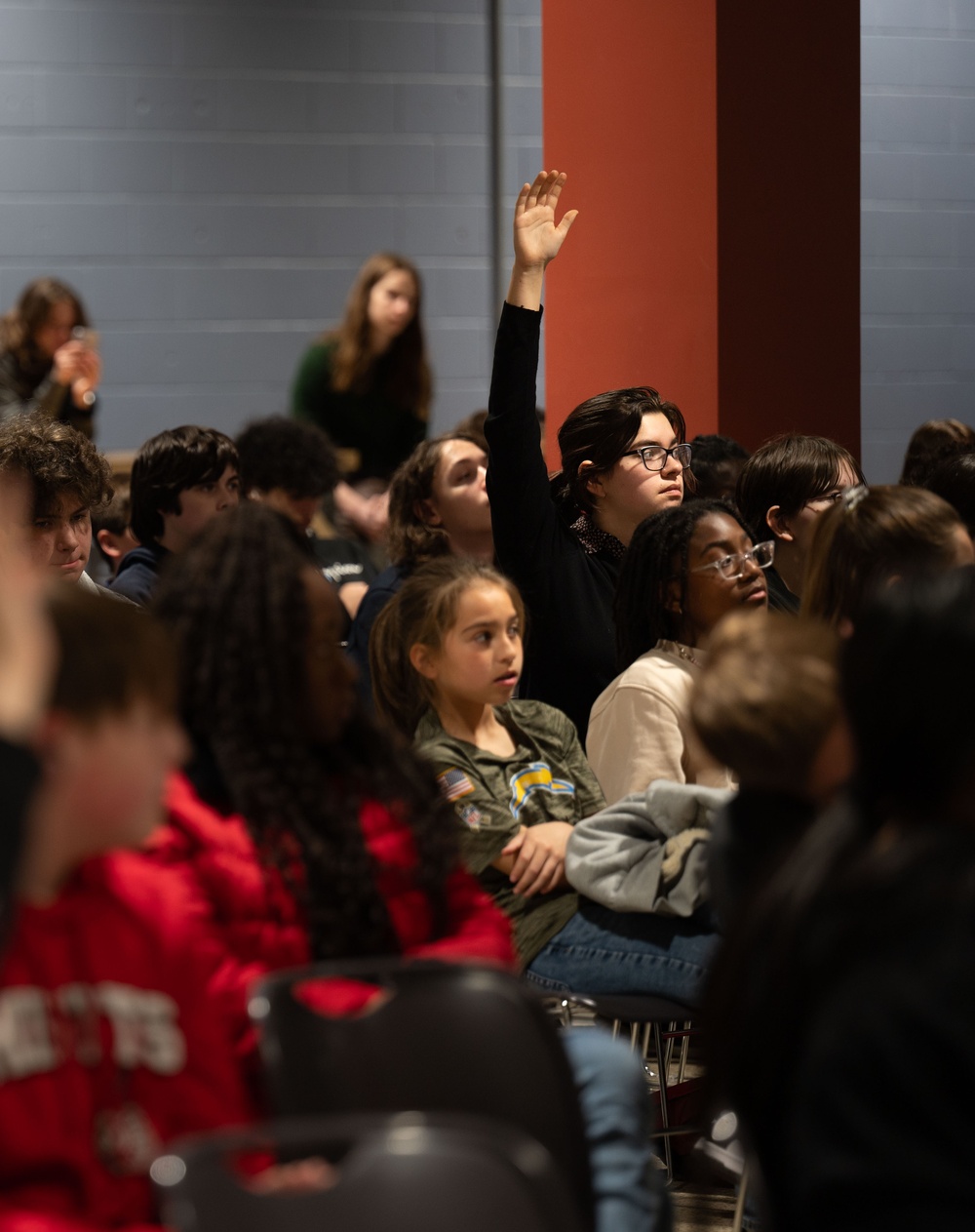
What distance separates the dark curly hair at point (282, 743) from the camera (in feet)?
4.93

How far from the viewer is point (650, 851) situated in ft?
6.86

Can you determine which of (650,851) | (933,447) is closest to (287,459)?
(933,447)

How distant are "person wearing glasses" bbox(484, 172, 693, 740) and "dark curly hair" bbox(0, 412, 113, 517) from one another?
0.70 meters

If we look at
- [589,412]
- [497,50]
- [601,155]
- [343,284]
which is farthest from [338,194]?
[589,412]

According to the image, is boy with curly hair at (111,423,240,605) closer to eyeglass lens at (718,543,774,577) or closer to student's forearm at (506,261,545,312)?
student's forearm at (506,261,545,312)

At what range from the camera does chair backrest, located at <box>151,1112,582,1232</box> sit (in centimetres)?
108

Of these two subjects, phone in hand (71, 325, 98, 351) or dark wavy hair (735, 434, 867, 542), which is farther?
phone in hand (71, 325, 98, 351)

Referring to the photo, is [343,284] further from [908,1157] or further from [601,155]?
[908,1157]

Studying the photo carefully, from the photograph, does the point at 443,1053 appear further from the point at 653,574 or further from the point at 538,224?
the point at 538,224

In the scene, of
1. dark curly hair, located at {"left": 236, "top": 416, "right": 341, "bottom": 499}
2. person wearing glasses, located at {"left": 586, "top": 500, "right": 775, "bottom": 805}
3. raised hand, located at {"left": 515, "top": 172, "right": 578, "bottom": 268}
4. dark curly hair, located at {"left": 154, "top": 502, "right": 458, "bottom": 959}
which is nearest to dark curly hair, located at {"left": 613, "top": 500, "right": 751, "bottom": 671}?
person wearing glasses, located at {"left": 586, "top": 500, "right": 775, "bottom": 805}

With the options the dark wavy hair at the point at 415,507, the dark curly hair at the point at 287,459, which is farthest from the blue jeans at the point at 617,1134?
the dark curly hair at the point at 287,459

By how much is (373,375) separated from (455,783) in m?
3.05

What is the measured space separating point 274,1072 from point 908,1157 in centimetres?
54

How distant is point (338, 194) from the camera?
214 inches
